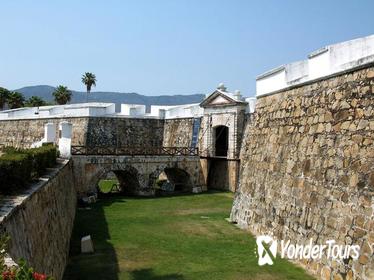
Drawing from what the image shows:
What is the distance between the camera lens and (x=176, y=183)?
32125 millimetres

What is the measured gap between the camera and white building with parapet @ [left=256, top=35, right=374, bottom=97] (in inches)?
411

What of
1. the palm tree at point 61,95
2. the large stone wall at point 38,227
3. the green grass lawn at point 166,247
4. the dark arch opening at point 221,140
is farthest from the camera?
the palm tree at point 61,95

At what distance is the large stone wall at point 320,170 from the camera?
31.3 ft

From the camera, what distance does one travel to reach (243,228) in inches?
659

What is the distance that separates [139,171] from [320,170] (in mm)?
18216

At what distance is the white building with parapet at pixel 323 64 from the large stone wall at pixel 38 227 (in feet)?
24.3

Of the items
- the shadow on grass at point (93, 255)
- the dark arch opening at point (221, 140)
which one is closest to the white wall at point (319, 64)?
the shadow on grass at point (93, 255)

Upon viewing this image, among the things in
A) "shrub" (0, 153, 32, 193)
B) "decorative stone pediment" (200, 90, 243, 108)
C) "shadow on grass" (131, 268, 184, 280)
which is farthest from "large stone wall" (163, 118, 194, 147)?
"shrub" (0, 153, 32, 193)

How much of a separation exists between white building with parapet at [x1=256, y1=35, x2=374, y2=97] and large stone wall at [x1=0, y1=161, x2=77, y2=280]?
7.40 meters

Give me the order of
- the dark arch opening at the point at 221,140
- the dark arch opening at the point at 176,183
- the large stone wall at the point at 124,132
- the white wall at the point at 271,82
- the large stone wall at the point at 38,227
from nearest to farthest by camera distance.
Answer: the large stone wall at the point at 38,227
the white wall at the point at 271,82
the dark arch opening at the point at 176,183
the dark arch opening at the point at 221,140
the large stone wall at the point at 124,132

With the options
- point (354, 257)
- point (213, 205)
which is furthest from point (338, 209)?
point (213, 205)

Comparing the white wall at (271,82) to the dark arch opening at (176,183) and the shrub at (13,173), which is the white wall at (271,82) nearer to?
the shrub at (13,173)

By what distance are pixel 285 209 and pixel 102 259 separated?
5.29m

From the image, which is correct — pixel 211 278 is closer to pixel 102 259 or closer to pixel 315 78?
pixel 102 259
